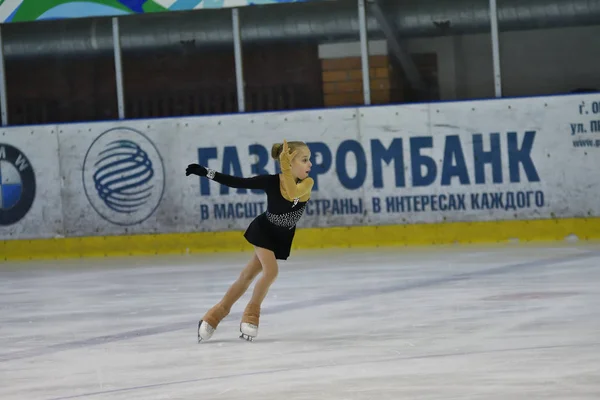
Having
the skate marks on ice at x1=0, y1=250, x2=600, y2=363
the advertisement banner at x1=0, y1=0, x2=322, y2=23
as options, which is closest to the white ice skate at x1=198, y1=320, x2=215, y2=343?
the skate marks on ice at x1=0, y1=250, x2=600, y2=363

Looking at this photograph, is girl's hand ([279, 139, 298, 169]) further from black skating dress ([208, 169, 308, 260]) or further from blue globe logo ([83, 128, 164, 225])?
blue globe logo ([83, 128, 164, 225])

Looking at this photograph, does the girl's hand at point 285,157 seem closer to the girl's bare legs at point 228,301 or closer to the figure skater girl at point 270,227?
the figure skater girl at point 270,227

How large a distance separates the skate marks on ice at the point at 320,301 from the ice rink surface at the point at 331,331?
0.02 m

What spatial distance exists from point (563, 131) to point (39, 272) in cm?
552

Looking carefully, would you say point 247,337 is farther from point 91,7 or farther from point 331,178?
point 91,7

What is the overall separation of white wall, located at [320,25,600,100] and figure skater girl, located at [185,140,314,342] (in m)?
9.25

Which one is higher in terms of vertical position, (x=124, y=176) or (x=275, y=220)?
(x=124, y=176)

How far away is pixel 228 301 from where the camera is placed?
27.4ft

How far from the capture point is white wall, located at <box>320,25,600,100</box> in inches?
683

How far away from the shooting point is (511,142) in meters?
15.0

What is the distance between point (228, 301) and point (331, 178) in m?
7.15

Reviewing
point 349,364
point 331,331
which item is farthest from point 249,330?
point 349,364

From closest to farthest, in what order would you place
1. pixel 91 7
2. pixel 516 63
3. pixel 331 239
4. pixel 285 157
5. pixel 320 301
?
pixel 285 157, pixel 320 301, pixel 331 239, pixel 91 7, pixel 516 63

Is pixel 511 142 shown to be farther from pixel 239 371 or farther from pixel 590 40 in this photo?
pixel 239 371
